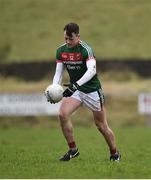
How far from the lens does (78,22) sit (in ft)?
187

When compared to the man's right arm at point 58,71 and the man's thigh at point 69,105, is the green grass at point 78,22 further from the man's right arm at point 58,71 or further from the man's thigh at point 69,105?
the man's thigh at point 69,105

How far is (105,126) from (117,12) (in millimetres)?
45166

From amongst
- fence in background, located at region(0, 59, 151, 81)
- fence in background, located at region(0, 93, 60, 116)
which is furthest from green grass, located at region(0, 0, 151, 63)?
fence in background, located at region(0, 93, 60, 116)

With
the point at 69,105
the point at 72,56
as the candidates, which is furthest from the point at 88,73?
the point at 69,105

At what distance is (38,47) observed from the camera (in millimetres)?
52000

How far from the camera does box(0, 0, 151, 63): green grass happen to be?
1992 inches

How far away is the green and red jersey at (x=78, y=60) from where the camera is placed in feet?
42.5

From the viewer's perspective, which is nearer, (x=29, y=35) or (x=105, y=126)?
(x=105, y=126)

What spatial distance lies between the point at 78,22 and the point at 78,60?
4431 centimetres

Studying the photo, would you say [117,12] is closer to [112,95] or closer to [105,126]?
[112,95]

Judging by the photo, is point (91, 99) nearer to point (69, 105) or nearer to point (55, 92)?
point (69, 105)

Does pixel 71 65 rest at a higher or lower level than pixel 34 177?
higher

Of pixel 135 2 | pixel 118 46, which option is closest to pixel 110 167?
pixel 118 46

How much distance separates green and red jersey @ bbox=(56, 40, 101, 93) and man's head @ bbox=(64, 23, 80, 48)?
0.53ft
